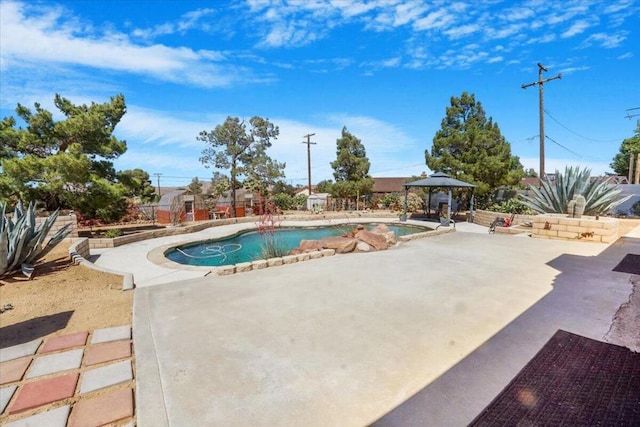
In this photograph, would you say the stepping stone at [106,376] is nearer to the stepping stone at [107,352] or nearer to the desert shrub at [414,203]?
the stepping stone at [107,352]

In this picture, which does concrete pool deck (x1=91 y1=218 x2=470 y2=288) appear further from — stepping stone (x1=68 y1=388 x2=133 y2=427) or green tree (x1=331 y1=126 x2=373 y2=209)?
green tree (x1=331 y1=126 x2=373 y2=209)

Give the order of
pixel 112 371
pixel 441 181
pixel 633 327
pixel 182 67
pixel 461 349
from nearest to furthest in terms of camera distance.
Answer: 1. pixel 112 371
2. pixel 461 349
3. pixel 633 327
4. pixel 182 67
5. pixel 441 181

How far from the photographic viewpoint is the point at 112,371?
2543mm

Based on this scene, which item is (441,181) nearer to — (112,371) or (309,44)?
(309,44)

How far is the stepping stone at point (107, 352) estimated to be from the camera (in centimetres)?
273

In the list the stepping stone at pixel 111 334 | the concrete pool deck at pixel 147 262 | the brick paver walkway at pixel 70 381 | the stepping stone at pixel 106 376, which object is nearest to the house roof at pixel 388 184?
the concrete pool deck at pixel 147 262

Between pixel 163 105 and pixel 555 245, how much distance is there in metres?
16.6

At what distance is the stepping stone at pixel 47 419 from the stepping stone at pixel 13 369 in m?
0.68

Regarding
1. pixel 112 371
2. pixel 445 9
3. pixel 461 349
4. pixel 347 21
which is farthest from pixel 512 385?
pixel 347 21

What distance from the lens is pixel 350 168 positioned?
21672mm

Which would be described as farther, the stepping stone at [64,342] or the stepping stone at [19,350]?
the stepping stone at [64,342]

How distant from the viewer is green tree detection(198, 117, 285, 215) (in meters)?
19.1

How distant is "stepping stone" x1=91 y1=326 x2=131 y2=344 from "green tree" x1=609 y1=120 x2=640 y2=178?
1557 inches

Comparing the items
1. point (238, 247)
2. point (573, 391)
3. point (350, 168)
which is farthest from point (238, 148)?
point (573, 391)
